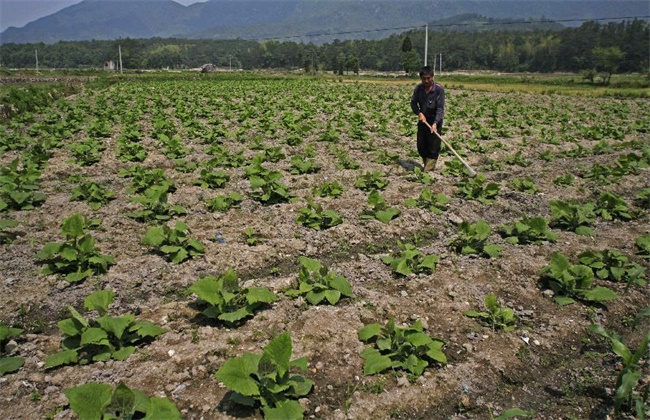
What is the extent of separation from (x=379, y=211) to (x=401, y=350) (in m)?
3.42

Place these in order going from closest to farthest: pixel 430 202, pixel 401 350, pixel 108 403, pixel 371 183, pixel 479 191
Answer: pixel 108 403 → pixel 401 350 → pixel 430 202 → pixel 479 191 → pixel 371 183

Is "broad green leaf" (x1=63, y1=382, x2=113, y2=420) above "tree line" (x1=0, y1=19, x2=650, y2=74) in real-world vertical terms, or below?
below

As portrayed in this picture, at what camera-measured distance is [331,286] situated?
4.70 meters

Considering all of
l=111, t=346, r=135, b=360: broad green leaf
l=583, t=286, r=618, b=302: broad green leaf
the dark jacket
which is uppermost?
the dark jacket

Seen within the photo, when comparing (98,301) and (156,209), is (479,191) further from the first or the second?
(98,301)

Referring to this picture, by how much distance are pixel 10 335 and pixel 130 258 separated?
1811mm

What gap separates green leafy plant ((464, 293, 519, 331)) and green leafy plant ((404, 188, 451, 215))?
2.93 m

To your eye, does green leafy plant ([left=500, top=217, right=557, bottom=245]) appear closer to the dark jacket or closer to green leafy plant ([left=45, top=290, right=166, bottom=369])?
the dark jacket

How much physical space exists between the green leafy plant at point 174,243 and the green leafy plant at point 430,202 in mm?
3479

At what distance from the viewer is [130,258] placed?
5.67m

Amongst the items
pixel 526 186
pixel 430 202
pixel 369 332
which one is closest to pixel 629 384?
pixel 369 332

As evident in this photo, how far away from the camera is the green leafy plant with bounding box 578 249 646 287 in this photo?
505 centimetres

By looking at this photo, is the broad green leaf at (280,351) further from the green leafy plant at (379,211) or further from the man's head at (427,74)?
the man's head at (427,74)

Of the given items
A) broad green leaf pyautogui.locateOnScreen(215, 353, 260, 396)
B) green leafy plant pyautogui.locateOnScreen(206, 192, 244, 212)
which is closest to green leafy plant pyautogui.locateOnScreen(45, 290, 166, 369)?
broad green leaf pyautogui.locateOnScreen(215, 353, 260, 396)
